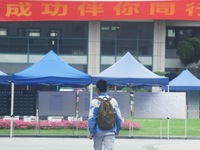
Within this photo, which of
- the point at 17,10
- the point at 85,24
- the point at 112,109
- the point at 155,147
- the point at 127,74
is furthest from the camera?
the point at 85,24

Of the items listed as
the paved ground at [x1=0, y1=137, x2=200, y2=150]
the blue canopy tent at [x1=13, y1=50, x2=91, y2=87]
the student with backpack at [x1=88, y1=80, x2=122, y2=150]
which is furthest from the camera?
the blue canopy tent at [x1=13, y1=50, x2=91, y2=87]

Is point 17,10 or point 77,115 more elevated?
point 17,10

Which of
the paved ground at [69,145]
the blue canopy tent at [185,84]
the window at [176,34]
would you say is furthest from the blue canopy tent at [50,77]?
the window at [176,34]

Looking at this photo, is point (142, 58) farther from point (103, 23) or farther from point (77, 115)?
point (77, 115)

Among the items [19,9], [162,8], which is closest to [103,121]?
[19,9]

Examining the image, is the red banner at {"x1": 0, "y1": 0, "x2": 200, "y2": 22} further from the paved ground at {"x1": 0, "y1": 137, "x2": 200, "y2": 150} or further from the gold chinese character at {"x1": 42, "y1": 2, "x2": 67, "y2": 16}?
the paved ground at {"x1": 0, "y1": 137, "x2": 200, "y2": 150}

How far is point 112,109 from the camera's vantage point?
10844 mm

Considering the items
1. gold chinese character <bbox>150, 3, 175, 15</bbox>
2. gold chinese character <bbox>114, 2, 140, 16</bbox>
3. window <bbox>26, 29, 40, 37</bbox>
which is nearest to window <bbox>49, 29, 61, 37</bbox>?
window <bbox>26, 29, 40, 37</bbox>

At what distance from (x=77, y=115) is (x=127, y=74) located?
96.6 inches

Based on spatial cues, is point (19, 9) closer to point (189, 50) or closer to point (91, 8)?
point (91, 8)

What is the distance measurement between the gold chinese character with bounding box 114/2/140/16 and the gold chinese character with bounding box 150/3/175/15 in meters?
1.20

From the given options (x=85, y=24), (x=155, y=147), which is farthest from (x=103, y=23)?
(x=155, y=147)

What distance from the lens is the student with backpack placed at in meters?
10.8

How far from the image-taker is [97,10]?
51.5m
